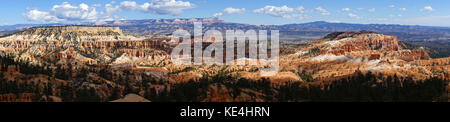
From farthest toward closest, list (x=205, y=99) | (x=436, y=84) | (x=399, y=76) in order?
1. (x=399, y=76)
2. (x=436, y=84)
3. (x=205, y=99)

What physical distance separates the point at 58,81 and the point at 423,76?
4395 inches

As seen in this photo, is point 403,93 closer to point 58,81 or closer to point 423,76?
point 423,76

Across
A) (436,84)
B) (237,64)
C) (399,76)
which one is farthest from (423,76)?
(237,64)

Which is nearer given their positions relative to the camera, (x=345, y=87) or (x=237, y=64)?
(x=345, y=87)

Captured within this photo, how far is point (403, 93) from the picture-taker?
8394 cm

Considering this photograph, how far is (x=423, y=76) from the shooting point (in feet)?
362
